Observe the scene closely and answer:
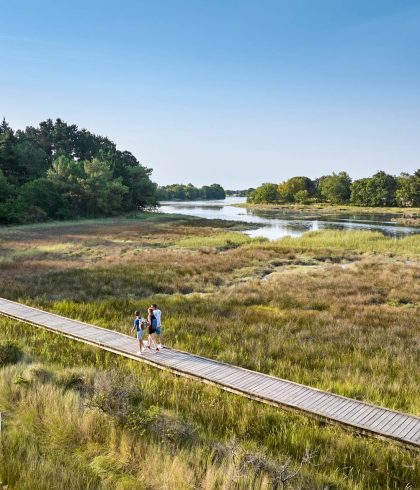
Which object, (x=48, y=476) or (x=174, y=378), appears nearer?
(x=48, y=476)

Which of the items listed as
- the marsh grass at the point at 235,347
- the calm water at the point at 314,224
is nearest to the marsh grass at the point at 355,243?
the marsh grass at the point at 235,347

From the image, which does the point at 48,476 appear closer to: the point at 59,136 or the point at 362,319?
the point at 362,319

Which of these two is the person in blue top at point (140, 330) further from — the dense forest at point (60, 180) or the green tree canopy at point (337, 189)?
the green tree canopy at point (337, 189)

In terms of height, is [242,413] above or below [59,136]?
below

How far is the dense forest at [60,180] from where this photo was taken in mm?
65125

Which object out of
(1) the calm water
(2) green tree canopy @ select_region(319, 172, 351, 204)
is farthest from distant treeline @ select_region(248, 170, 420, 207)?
(1) the calm water

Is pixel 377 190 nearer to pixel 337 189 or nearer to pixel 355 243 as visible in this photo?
pixel 337 189

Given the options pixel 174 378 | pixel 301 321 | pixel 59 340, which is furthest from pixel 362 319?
pixel 59 340

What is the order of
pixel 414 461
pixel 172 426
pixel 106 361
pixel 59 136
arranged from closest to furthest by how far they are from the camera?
pixel 414 461 → pixel 172 426 → pixel 106 361 → pixel 59 136

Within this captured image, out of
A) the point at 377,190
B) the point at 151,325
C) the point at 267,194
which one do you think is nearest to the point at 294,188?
the point at 267,194

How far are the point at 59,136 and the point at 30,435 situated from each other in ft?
321

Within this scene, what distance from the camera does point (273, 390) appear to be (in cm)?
923

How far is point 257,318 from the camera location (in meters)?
16.2

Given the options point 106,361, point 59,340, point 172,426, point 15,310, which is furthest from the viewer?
point 15,310
